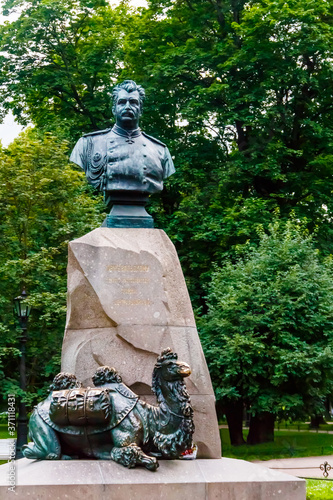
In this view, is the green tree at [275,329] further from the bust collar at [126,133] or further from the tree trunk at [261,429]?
the bust collar at [126,133]

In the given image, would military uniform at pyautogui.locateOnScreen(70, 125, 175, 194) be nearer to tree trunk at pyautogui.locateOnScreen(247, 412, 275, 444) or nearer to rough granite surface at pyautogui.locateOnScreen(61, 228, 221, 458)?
rough granite surface at pyautogui.locateOnScreen(61, 228, 221, 458)

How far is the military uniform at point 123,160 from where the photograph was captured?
10.1 meters

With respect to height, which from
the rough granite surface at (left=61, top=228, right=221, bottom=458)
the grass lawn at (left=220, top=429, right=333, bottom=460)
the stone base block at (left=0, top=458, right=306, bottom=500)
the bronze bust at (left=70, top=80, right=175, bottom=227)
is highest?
the bronze bust at (left=70, top=80, right=175, bottom=227)

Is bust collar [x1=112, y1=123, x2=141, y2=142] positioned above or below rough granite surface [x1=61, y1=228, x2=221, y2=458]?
above

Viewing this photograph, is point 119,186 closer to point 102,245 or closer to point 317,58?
point 102,245

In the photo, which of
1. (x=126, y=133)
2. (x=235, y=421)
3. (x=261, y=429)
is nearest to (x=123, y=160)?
(x=126, y=133)

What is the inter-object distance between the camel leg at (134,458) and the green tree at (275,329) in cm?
1216

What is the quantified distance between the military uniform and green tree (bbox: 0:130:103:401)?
32.5ft

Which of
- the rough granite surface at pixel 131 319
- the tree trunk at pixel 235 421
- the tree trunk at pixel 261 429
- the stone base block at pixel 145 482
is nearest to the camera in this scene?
the stone base block at pixel 145 482

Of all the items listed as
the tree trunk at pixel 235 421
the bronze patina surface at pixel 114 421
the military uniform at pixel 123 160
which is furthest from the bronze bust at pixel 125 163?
the tree trunk at pixel 235 421

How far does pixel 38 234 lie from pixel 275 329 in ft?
22.3

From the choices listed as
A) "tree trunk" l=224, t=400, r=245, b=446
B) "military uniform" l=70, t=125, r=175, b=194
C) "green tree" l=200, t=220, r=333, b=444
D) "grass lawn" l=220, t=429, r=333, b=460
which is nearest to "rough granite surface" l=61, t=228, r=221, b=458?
"military uniform" l=70, t=125, r=175, b=194

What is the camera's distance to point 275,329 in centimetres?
2009

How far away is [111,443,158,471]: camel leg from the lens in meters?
7.75
